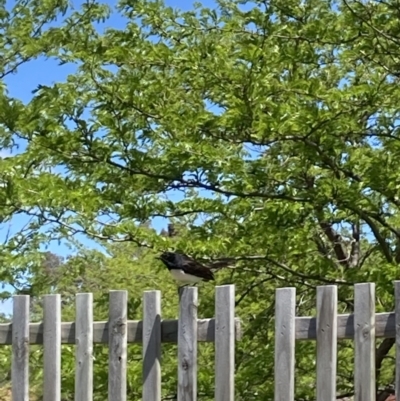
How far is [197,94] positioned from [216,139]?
1.00 meters

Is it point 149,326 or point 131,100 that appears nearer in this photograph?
point 149,326

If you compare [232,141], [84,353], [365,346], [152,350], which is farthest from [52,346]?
[232,141]

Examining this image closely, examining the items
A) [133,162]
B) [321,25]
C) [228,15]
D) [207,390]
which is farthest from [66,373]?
[228,15]

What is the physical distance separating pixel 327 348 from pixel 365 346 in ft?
0.45

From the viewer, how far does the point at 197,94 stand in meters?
5.91

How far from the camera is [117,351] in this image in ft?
9.98

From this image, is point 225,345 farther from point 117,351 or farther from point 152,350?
point 117,351

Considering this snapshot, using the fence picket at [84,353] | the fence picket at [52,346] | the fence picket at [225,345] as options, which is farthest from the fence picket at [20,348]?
the fence picket at [225,345]

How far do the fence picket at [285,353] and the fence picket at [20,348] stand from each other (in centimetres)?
118

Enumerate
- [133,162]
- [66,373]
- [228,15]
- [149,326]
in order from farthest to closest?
1. [228,15]
2. [133,162]
3. [66,373]
4. [149,326]

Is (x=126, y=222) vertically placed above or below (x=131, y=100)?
below

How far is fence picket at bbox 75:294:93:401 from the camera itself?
311 cm

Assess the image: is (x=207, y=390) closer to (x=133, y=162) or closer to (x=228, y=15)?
(x=133, y=162)

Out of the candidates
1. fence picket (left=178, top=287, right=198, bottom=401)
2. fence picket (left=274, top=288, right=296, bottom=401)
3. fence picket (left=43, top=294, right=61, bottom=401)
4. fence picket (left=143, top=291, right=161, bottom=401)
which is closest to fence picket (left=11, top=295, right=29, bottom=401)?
fence picket (left=43, top=294, right=61, bottom=401)
